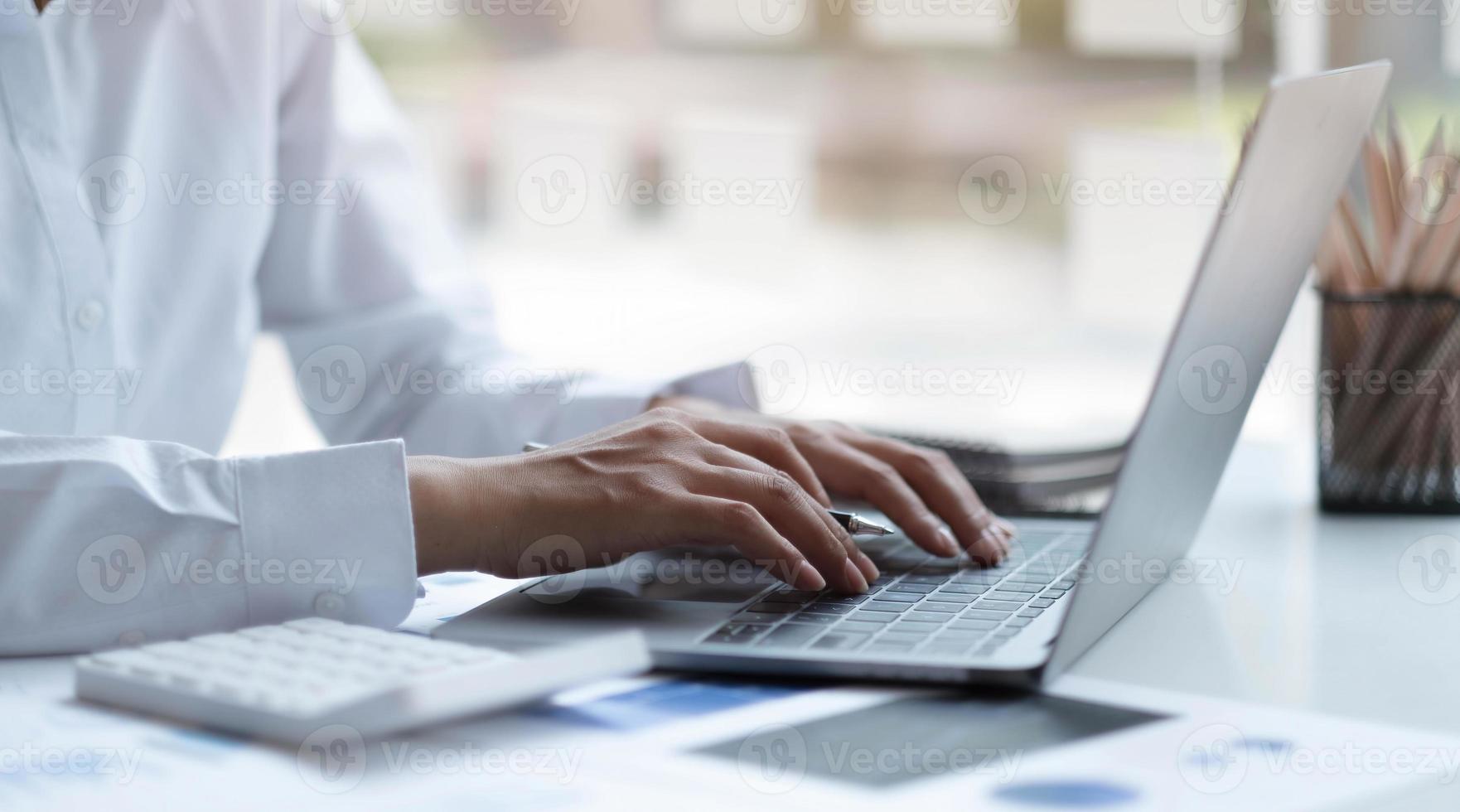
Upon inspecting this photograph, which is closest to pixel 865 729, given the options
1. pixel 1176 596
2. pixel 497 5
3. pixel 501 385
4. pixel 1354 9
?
pixel 1176 596

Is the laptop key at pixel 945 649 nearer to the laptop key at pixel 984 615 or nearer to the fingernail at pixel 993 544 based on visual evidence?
the laptop key at pixel 984 615

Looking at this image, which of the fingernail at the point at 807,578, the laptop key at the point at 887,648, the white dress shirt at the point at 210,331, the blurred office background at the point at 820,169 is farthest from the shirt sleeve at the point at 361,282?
the blurred office background at the point at 820,169

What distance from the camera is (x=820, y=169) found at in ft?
17.7

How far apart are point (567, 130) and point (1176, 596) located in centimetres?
458

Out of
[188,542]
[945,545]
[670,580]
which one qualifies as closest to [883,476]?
[945,545]

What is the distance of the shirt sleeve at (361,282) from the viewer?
1.19 m

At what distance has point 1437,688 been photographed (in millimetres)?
597

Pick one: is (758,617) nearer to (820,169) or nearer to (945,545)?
(945,545)

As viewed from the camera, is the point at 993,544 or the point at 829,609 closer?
the point at 829,609

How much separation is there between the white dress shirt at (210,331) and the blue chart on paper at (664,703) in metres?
0.17

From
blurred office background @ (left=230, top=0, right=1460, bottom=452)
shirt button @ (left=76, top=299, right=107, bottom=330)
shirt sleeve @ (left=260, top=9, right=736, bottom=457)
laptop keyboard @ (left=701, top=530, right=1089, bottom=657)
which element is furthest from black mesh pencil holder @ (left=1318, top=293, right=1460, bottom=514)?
blurred office background @ (left=230, top=0, right=1460, bottom=452)

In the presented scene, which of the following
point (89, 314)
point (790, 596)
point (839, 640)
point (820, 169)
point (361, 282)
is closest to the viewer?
point (839, 640)

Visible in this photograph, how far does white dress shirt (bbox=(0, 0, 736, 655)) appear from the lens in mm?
656

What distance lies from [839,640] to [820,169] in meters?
4.91
